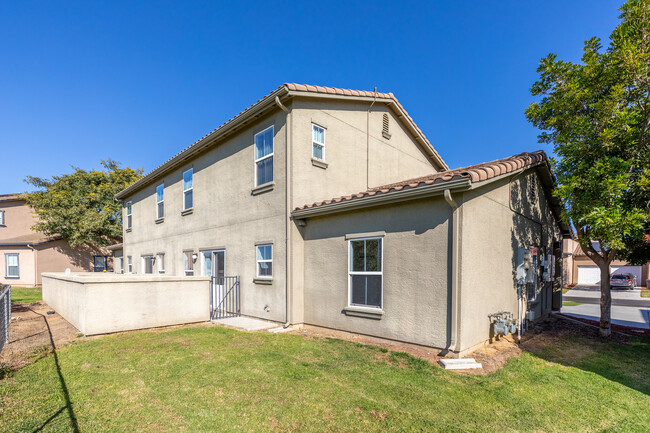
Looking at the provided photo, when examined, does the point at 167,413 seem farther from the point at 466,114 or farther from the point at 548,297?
the point at 466,114

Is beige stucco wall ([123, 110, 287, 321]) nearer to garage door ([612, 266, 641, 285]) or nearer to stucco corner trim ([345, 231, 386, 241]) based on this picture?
stucco corner trim ([345, 231, 386, 241])

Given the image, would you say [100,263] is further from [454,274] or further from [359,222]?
[454,274]

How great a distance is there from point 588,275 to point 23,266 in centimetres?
4767

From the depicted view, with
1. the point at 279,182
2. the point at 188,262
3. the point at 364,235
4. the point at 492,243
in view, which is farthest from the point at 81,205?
the point at 492,243

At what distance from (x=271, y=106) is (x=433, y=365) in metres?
7.17

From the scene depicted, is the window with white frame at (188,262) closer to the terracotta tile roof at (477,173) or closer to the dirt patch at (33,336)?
the dirt patch at (33,336)

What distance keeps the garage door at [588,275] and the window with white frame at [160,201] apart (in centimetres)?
3517

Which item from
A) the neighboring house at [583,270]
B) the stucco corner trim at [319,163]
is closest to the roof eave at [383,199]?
the stucco corner trim at [319,163]

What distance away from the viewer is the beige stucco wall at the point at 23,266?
23.5m

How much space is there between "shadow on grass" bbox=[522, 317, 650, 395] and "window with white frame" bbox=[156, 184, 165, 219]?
586 inches

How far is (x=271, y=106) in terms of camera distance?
8.51m

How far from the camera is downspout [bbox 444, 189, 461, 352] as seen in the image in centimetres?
552

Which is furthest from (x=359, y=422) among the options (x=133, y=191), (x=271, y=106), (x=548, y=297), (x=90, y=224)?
(x=90, y=224)

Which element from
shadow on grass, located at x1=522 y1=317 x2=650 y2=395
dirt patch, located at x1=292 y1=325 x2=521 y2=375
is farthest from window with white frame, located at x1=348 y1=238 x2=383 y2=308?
shadow on grass, located at x1=522 y1=317 x2=650 y2=395
